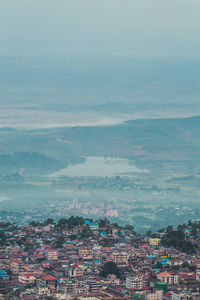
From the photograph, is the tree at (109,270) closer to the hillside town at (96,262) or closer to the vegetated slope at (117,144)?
the hillside town at (96,262)

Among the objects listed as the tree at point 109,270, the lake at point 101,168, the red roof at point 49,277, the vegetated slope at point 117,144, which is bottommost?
the red roof at point 49,277

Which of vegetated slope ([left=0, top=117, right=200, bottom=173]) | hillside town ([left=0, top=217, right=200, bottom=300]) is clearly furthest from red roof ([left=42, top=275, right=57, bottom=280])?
vegetated slope ([left=0, top=117, right=200, bottom=173])

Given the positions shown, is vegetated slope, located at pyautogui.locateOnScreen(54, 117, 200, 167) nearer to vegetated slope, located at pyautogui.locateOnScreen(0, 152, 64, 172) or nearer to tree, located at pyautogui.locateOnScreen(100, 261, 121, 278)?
vegetated slope, located at pyautogui.locateOnScreen(0, 152, 64, 172)

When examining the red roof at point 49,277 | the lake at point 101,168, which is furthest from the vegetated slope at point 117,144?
the red roof at point 49,277

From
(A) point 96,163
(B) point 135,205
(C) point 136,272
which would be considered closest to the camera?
(C) point 136,272

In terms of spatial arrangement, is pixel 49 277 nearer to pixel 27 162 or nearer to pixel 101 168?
pixel 101 168

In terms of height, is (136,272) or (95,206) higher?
(95,206)

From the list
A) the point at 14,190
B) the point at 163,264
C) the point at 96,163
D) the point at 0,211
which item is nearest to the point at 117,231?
the point at 163,264

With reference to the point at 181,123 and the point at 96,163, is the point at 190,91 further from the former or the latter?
the point at 96,163
